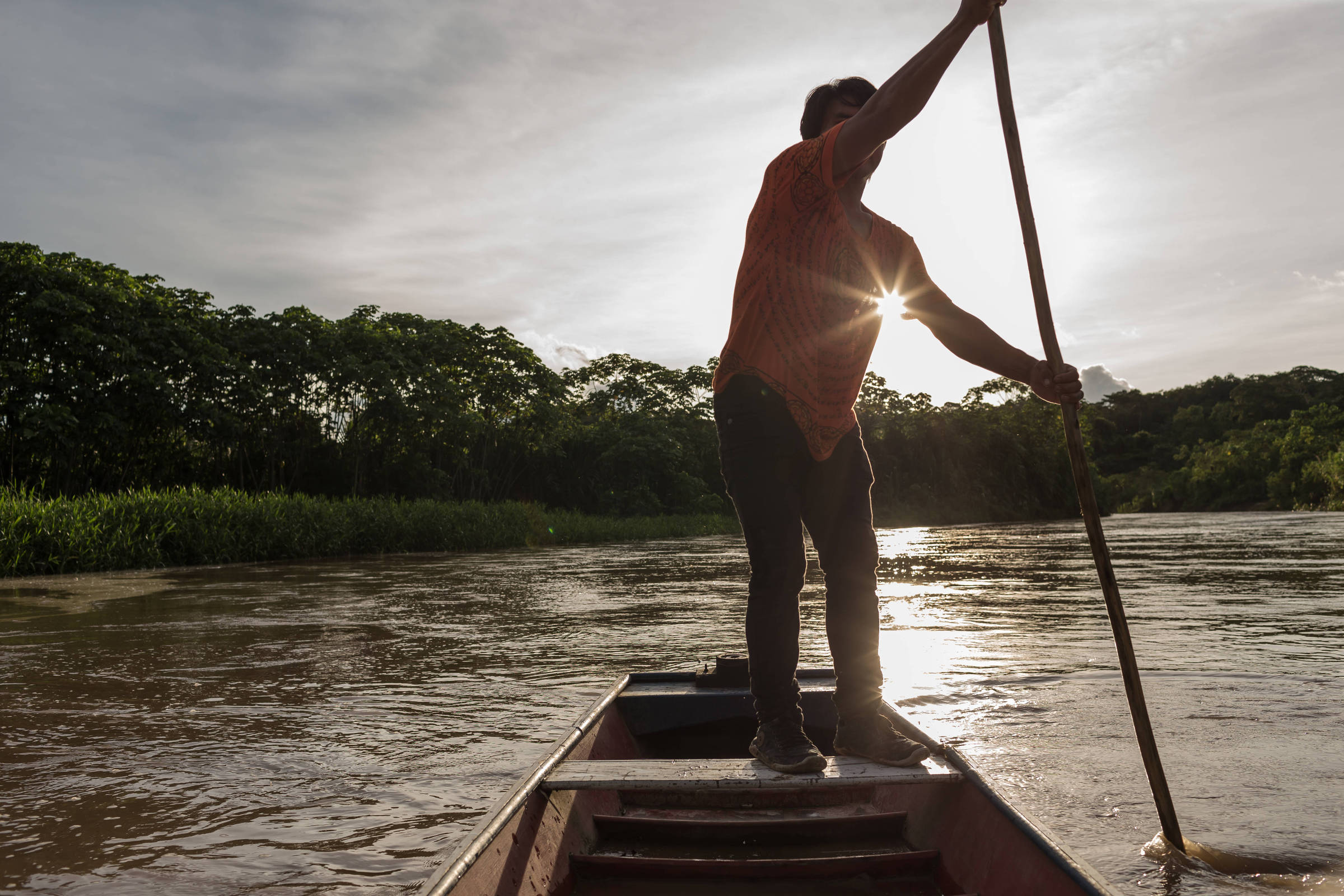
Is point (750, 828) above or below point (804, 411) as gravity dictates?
below

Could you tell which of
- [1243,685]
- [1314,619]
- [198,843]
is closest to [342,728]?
[198,843]

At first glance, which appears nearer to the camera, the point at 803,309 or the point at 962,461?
the point at 803,309

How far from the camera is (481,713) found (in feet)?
12.2

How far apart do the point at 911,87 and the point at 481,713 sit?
2.88 m

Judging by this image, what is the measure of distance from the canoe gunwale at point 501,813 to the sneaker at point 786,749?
46 cm

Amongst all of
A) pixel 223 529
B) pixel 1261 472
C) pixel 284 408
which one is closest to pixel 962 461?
pixel 1261 472

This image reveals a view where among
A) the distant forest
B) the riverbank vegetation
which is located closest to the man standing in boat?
the riverbank vegetation

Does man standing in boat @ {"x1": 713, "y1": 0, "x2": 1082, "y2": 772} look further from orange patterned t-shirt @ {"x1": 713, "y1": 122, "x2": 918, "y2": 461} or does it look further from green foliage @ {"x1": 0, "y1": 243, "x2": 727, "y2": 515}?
green foliage @ {"x1": 0, "y1": 243, "x2": 727, "y2": 515}

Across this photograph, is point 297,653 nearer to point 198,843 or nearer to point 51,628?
point 51,628

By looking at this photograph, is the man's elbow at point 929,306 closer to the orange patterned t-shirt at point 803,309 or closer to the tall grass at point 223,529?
the orange patterned t-shirt at point 803,309

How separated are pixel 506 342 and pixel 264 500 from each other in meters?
13.5

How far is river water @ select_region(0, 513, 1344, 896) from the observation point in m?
2.24

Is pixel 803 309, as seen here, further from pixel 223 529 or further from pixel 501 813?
pixel 223 529

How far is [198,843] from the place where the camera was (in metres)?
2.29
